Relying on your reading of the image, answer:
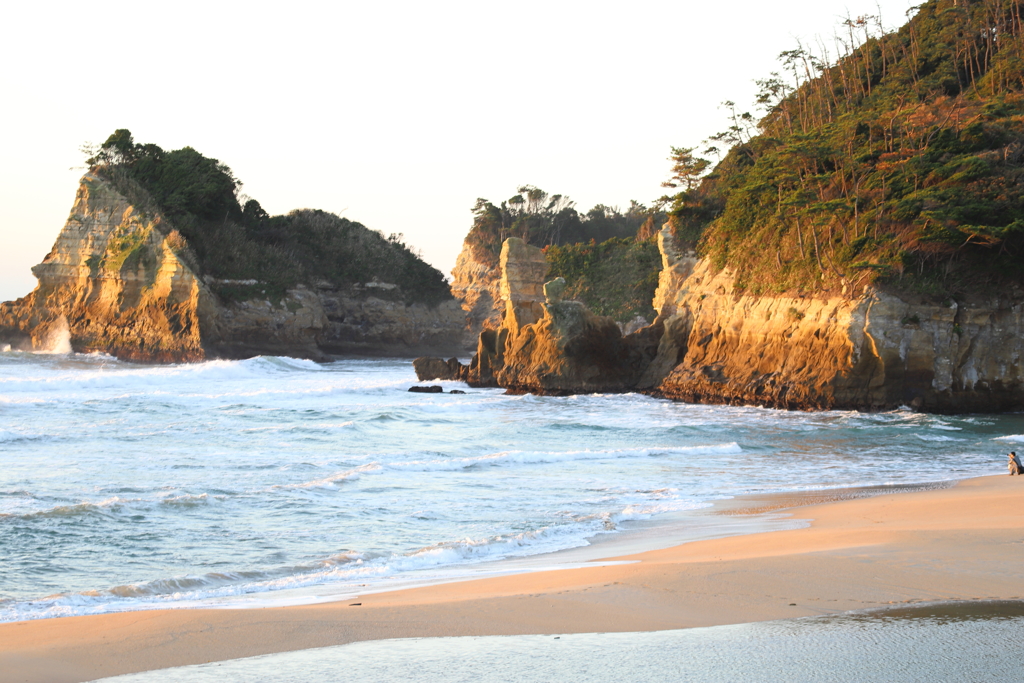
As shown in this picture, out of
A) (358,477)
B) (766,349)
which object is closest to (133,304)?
(766,349)

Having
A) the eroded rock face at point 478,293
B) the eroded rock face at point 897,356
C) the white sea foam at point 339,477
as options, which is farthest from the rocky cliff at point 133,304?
the white sea foam at point 339,477

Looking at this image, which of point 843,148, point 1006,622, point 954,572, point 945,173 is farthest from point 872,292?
point 1006,622

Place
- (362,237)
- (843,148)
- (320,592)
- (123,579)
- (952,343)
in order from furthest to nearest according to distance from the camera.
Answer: (362,237), (843,148), (952,343), (123,579), (320,592)

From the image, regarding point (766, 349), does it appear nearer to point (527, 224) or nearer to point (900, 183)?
point (900, 183)

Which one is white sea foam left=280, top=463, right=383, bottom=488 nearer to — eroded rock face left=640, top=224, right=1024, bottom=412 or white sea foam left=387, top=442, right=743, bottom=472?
white sea foam left=387, top=442, right=743, bottom=472

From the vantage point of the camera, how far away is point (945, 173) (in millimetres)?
20031

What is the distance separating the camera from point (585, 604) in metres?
4.72

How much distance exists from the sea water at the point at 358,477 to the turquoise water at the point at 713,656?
1885mm

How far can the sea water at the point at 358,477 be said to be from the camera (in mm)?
6516

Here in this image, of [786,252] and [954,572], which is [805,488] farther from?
[786,252]

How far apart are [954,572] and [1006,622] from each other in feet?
4.24

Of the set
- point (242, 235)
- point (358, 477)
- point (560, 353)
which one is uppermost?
point (242, 235)

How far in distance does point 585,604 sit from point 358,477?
691 cm

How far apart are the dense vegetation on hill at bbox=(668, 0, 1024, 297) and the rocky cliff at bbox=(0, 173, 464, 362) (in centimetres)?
2464
